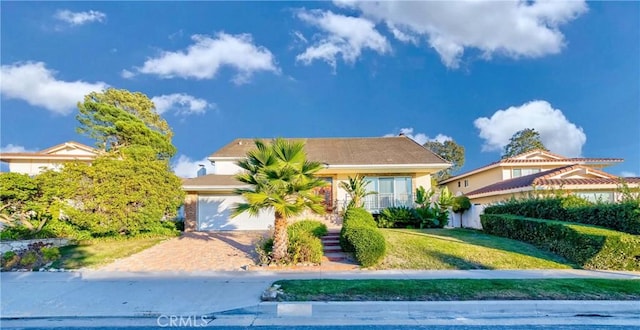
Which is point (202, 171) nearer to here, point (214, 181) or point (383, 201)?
point (214, 181)

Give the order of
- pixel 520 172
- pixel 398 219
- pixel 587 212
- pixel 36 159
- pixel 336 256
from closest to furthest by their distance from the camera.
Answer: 1. pixel 336 256
2. pixel 587 212
3. pixel 398 219
4. pixel 36 159
5. pixel 520 172

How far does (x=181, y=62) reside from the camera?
19.4 meters

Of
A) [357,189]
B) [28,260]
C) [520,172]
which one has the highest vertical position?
[520,172]

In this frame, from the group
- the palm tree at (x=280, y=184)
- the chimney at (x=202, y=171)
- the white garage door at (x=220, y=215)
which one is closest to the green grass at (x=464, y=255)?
the palm tree at (x=280, y=184)

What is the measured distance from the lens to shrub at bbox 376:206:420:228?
664 inches

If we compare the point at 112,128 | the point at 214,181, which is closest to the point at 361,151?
the point at 214,181

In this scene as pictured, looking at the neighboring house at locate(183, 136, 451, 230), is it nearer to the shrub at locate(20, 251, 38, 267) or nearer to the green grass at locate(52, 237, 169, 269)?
the green grass at locate(52, 237, 169, 269)

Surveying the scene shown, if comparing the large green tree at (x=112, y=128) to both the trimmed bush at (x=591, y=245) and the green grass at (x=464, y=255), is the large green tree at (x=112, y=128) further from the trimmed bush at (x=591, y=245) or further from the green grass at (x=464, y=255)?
the trimmed bush at (x=591, y=245)

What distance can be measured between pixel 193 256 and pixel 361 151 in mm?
12955

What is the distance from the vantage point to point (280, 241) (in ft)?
31.3

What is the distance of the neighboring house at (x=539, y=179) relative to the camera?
1633 centimetres

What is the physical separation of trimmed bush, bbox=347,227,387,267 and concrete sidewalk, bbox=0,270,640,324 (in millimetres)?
713

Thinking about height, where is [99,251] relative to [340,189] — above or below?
below

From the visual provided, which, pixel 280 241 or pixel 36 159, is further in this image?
pixel 36 159
